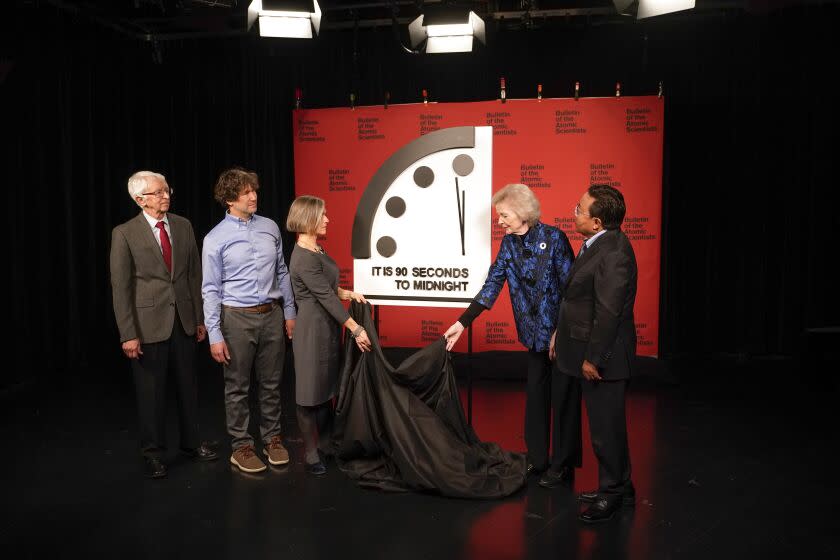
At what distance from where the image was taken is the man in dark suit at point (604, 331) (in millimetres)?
3137

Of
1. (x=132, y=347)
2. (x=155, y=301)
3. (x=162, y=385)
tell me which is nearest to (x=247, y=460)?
(x=162, y=385)

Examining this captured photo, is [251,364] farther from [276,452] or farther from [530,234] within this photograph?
[530,234]

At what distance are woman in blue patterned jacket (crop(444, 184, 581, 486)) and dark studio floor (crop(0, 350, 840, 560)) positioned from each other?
0.21 metres

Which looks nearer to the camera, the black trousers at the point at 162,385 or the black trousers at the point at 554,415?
the black trousers at the point at 554,415

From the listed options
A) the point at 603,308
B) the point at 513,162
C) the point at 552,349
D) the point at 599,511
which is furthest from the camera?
the point at 513,162

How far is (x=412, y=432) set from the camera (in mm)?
3639

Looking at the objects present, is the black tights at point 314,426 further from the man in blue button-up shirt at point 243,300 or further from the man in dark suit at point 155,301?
the man in dark suit at point 155,301

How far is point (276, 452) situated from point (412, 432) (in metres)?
0.85

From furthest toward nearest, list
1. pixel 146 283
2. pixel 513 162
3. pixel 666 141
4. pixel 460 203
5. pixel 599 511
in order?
pixel 666 141, pixel 513 162, pixel 460 203, pixel 146 283, pixel 599 511

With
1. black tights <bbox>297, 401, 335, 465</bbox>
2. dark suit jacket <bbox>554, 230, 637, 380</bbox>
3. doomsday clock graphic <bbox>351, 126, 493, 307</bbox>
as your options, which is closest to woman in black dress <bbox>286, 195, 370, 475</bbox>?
black tights <bbox>297, 401, 335, 465</bbox>

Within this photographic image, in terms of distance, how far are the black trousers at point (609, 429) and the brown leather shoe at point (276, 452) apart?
5.61ft

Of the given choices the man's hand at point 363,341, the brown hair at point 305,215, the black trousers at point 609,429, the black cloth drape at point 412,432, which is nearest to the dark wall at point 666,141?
the brown hair at point 305,215

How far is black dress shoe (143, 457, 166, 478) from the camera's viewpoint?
3820 mm

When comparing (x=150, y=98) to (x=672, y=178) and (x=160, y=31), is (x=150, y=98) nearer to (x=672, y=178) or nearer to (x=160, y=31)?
(x=160, y=31)
